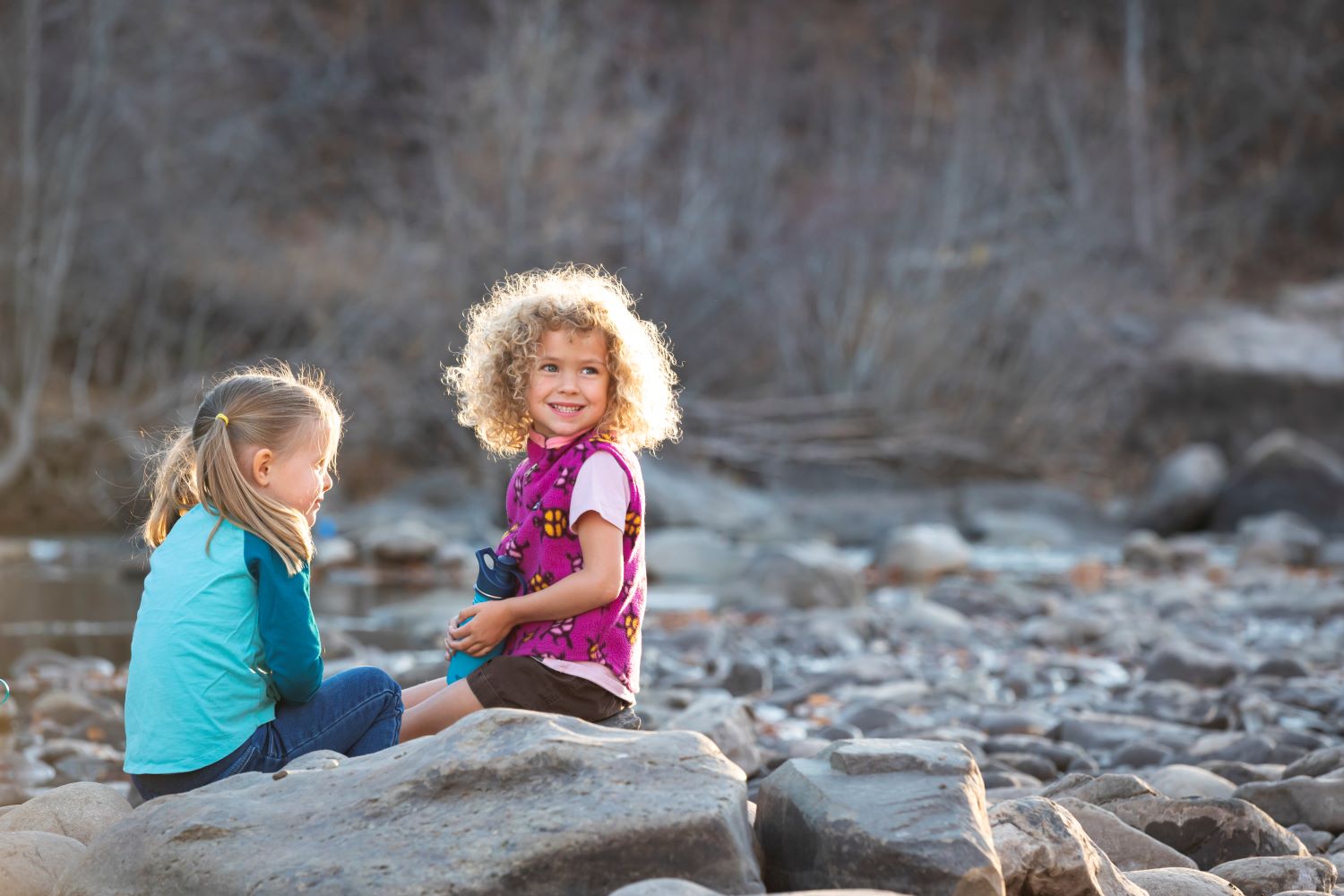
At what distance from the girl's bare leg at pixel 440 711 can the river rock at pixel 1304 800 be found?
1.80m

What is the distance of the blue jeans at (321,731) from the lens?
2.71 metres

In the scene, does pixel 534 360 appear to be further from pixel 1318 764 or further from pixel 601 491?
pixel 1318 764

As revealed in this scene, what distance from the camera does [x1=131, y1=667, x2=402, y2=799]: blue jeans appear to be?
2.71m

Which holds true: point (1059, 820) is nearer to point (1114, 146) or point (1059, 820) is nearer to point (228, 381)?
point (228, 381)

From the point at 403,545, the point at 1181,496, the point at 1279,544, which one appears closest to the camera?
the point at 403,545

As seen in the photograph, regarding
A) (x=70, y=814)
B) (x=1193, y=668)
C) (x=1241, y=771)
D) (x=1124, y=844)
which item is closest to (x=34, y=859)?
(x=70, y=814)

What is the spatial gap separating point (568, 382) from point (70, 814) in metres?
1.29

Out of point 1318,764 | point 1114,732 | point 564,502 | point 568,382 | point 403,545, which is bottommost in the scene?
point 403,545

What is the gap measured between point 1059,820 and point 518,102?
1313cm

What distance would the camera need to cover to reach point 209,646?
269cm

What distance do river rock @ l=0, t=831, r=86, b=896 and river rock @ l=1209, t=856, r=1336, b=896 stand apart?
2.04 m

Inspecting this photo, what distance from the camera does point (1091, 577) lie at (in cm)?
973

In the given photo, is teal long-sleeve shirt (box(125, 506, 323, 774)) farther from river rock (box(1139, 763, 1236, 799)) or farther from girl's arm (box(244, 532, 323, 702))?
river rock (box(1139, 763, 1236, 799))

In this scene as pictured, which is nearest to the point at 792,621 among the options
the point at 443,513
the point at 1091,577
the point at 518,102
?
the point at 1091,577
